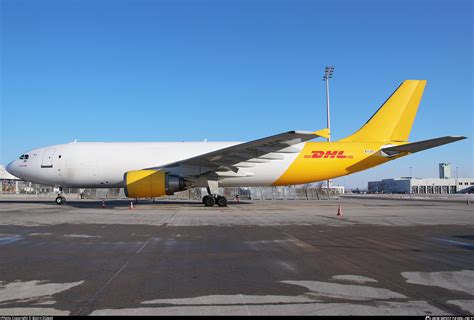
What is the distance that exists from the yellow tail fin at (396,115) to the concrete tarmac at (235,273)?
13.9m

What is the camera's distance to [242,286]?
4965 millimetres

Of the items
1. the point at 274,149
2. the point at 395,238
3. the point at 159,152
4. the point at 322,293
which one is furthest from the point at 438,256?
the point at 159,152

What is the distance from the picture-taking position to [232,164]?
21.4 m

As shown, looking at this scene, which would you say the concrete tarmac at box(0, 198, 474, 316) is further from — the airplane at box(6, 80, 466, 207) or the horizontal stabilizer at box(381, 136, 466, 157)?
the airplane at box(6, 80, 466, 207)

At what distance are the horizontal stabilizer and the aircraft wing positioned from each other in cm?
550

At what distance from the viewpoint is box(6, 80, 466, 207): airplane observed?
2253 cm

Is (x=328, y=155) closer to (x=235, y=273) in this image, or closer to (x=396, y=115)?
(x=396, y=115)

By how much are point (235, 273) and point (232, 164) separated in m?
15.8

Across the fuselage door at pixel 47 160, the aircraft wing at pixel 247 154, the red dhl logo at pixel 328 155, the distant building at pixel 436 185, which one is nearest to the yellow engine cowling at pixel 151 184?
the aircraft wing at pixel 247 154

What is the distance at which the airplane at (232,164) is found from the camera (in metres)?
22.5

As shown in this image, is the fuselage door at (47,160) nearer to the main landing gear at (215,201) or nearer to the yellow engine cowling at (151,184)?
the yellow engine cowling at (151,184)

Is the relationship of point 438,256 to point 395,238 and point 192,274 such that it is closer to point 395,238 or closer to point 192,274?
point 395,238

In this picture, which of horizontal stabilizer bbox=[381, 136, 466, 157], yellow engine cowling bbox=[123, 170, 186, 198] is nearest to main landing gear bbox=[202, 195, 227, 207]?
yellow engine cowling bbox=[123, 170, 186, 198]

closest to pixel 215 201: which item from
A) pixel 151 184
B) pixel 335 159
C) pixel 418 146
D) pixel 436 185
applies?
pixel 151 184
